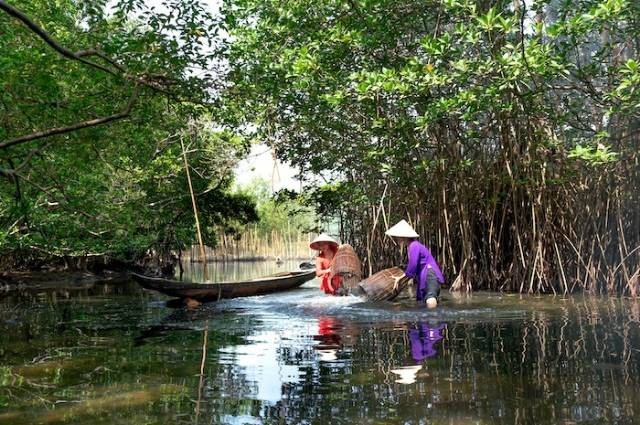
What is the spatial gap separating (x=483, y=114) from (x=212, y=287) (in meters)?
5.73

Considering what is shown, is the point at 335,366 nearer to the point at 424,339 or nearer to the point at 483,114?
the point at 424,339

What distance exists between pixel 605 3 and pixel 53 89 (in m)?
6.78

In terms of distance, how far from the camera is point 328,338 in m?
6.58

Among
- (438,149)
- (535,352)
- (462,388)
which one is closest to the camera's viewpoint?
(462,388)

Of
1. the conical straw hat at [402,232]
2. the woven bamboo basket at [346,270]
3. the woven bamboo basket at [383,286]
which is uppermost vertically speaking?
the conical straw hat at [402,232]

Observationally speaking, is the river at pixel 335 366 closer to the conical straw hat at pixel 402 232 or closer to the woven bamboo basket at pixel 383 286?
the woven bamboo basket at pixel 383 286

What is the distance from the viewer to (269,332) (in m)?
7.18

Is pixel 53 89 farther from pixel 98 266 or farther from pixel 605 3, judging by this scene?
pixel 98 266

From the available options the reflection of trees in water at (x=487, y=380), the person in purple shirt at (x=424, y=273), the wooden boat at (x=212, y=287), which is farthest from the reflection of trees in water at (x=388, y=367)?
the wooden boat at (x=212, y=287)

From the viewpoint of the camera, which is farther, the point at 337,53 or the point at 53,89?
the point at 337,53

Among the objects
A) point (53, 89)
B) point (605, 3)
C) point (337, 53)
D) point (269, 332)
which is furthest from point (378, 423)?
point (337, 53)

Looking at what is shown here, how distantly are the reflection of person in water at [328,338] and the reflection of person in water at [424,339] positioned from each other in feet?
2.34

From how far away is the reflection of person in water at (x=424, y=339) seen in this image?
5.51 m

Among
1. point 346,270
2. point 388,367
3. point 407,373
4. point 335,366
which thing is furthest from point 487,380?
point 346,270
